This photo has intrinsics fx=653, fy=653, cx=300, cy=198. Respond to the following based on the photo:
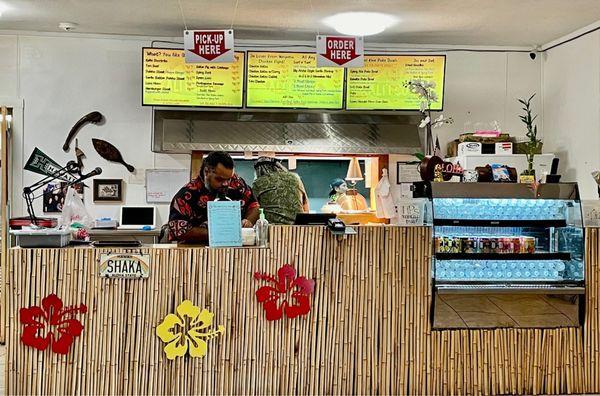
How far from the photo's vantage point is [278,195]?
4547mm

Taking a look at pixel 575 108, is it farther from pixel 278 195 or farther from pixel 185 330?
pixel 185 330

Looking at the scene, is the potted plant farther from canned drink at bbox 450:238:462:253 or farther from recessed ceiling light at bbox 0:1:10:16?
recessed ceiling light at bbox 0:1:10:16

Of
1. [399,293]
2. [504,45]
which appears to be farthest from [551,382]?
[504,45]

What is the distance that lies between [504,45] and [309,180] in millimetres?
2346

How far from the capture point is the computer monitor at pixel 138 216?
6.02m

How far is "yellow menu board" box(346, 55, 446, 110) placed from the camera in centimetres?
601

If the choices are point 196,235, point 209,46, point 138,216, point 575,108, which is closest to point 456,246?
point 196,235

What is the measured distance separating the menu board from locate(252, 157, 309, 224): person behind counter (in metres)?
1.41

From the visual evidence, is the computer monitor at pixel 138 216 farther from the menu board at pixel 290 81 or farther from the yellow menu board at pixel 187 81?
the menu board at pixel 290 81

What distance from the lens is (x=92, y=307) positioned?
3.62 m

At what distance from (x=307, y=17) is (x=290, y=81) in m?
0.70

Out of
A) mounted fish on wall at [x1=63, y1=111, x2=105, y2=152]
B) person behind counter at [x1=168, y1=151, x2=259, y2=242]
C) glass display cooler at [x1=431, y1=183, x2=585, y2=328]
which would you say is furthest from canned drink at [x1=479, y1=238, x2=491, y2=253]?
mounted fish on wall at [x1=63, y1=111, x2=105, y2=152]

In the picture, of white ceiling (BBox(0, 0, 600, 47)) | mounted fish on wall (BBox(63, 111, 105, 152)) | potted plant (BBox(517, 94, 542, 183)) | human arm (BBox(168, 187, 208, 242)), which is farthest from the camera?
mounted fish on wall (BBox(63, 111, 105, 152))

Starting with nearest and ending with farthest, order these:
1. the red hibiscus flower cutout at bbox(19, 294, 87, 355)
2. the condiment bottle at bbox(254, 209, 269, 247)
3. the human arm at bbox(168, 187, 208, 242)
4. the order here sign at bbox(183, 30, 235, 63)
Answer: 1. the red hibiscus flower cutout at bbox(19, 294, 87, 355)
2. the condiment bottle at bbox(254, 209, 269, 247)
3. the human arm at bbox(168, 187, 208, 242)
4. the order here sign at bbox(183, 30, 235, 63)
